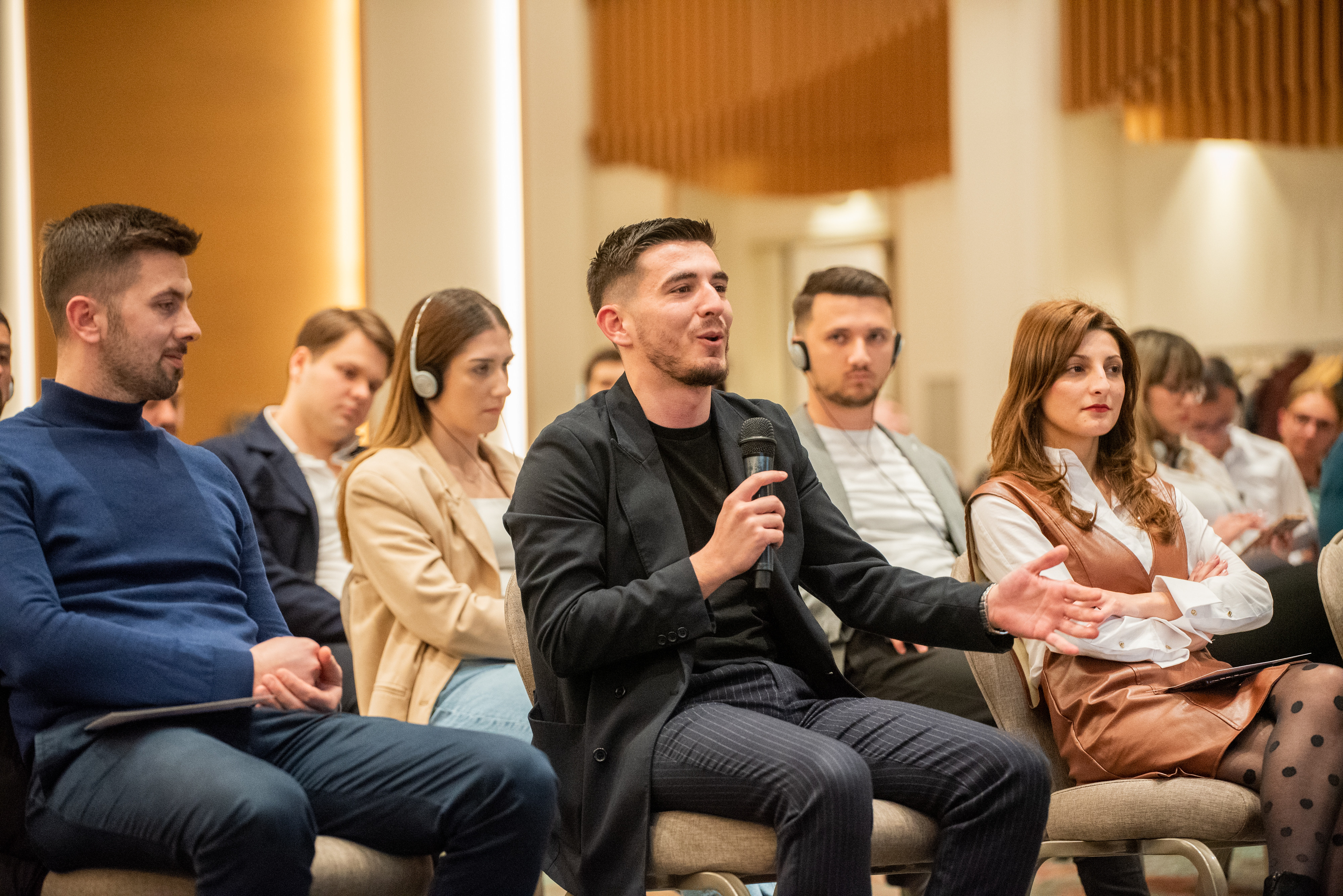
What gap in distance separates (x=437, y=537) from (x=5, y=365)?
3.08ft

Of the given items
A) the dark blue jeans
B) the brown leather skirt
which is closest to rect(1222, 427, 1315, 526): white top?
the brown leather skirt

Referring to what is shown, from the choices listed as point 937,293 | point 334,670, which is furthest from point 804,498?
point 937,293

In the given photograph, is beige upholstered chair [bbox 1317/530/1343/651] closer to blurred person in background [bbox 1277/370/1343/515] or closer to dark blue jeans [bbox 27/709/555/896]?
dark blue jeans [bbox 27/709/555/896]

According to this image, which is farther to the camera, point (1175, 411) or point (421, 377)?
point (1175, 411)

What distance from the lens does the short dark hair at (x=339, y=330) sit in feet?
11.9

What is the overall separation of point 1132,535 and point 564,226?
17.3 ft

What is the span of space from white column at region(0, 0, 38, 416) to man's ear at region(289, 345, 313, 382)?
240 centimetres

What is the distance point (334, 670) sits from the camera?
2041 mm

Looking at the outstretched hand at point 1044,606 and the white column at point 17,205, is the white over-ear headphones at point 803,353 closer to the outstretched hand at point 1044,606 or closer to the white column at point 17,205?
the outstretched hand at point 1044,606

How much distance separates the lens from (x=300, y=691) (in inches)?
75.4

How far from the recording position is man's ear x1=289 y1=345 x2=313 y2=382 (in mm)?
3645

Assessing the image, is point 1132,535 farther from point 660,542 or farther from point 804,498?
point 660,542

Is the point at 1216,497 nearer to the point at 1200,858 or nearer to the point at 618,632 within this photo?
the point at 1200,858

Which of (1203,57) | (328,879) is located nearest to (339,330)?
(328,879)
